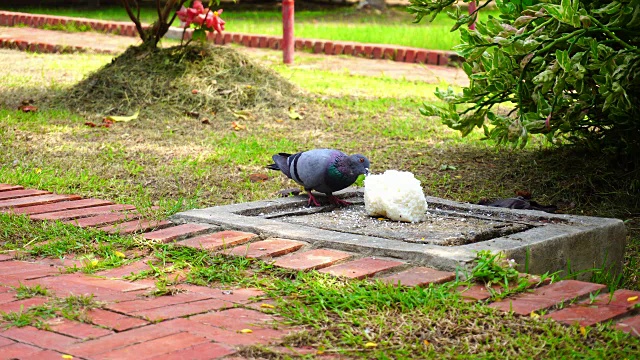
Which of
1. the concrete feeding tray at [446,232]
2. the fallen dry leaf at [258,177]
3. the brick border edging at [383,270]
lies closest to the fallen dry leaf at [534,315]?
the brick border edging at [383,270]

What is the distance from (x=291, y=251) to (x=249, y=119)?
3658mm

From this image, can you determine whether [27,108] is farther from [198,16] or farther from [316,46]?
[316,46]

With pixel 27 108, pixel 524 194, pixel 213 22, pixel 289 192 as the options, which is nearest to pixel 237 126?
pixel 213 22

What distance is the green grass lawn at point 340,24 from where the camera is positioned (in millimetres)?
12445

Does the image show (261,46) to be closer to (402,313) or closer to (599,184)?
(599,184)

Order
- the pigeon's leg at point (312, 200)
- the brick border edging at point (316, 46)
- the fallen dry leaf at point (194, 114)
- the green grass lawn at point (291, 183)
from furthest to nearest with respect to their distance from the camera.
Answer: the brick border edging at point (316, 46) → the fallen dry leaf at point (194, 114) → the pigeon's leg at point (312, 200) → the green grass lawn at point (291, 183)

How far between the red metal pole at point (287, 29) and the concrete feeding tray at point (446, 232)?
20.7 feet

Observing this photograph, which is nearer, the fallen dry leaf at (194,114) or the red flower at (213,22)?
the fallen dry leaf at (194,114)

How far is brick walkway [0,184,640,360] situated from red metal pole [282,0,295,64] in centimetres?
683


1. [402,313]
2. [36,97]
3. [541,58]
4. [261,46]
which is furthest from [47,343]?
[261,46]

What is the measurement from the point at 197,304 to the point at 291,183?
7.42 feet

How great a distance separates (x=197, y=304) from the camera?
9.75ft

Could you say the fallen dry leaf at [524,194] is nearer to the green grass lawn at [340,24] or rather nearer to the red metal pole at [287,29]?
the red metal pole at [287,29]

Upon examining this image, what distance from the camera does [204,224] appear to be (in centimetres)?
391
